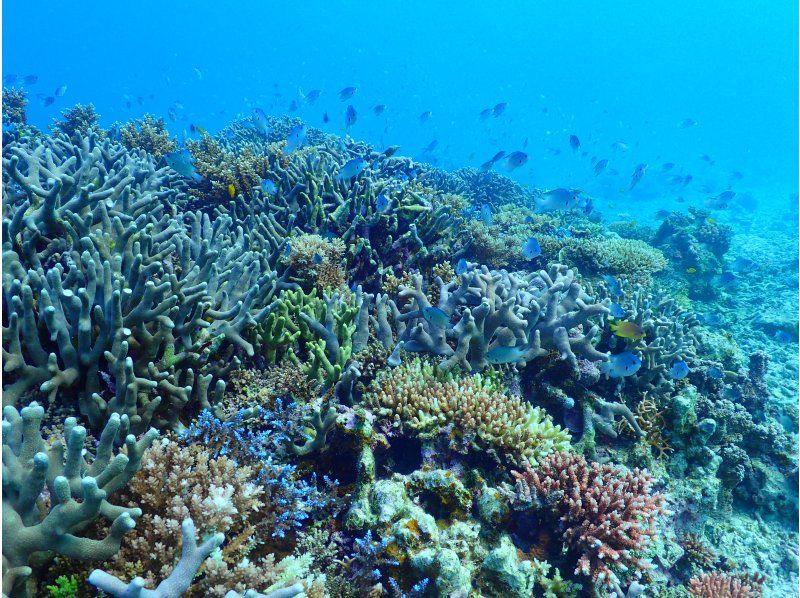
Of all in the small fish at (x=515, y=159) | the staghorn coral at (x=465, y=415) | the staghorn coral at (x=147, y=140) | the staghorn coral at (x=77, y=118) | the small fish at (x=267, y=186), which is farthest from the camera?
the staghorn coral at (x=77, y=118)

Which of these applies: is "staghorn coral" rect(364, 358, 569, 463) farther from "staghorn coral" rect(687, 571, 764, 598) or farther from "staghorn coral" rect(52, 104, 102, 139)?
"staghorn coral" rect(52, 104, 102, 139)

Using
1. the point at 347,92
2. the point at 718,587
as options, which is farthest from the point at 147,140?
the point at 718,587

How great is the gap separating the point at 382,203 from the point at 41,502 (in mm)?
5481

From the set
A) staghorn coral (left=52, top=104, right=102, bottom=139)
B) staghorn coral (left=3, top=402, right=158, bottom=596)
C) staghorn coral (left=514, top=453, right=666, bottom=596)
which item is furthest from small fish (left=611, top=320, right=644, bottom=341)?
staghorn coral (left=52, top=104, right=102, bottom=139)

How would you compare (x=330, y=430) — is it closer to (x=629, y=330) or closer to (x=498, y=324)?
(x=498, y=324)

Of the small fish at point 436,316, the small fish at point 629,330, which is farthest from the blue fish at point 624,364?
the small fish at point 436,316

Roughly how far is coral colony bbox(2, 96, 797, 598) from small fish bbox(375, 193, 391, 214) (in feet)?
2.53

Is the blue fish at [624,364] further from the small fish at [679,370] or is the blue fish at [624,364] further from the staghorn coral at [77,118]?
the staghorn coral at [77,118]

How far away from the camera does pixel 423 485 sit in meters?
3.12

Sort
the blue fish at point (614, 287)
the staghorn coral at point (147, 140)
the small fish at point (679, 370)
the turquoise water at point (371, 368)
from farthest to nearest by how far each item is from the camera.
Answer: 1. the staghorn coral at point (147, 140)
2. the blue fish at point (614, 287)
3. the small fish at point (679, 370)
4. the turquoise water at point (371, 368)

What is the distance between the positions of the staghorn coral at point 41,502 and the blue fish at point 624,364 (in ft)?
14.4

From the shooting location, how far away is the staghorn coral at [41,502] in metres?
1.73

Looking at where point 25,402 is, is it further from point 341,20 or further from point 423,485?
point 341,20

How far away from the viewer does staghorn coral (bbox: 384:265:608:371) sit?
424cm
